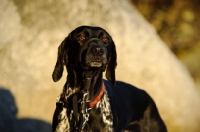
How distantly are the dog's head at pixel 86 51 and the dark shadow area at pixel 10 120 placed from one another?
1928 mm

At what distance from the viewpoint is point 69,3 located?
6121mm

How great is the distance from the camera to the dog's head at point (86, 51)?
12.0 feet

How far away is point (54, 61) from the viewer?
5922 millimetres

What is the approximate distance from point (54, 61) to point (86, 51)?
7.55 ft

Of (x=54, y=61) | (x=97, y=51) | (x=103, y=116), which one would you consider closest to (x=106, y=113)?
(x=103, y=116)

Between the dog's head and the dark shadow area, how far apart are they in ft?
6.33

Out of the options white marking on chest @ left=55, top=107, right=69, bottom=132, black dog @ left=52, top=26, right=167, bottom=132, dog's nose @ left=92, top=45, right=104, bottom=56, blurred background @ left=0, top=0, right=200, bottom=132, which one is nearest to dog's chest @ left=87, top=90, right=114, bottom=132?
black dog @ left=52, top=26, right=167, bottom=132

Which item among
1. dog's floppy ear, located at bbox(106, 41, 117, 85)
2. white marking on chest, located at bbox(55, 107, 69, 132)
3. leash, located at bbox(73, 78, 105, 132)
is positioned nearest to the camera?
leash, located at bbox(73, 78, 105, 132)

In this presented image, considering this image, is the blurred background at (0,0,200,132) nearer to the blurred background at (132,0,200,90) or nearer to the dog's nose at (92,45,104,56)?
the blurred background at (132,0,200,90)

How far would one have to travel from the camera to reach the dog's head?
365 centimetres

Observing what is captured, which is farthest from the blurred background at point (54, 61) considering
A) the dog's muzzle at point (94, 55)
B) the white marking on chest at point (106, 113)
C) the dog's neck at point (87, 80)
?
the dog's muzzle at point (94, 55)

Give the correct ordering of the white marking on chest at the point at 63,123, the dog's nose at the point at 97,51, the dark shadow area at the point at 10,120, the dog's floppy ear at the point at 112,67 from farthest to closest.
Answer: the dark shadow area at the point at 10,120, the dog's floppy ear at the point at 112,67, the white marking on chest at the point at 63,123, the dog's nose at the point at 97,51

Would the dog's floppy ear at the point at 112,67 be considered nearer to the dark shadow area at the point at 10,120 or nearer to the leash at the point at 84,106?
the leash at the point at 84,106

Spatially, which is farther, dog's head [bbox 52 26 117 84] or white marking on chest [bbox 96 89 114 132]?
white marking on chest [bbox 96 89 114 132]
